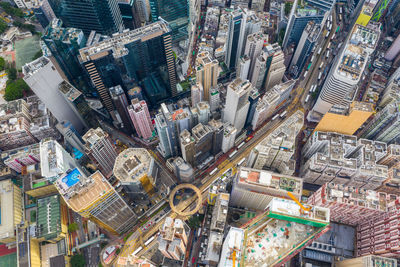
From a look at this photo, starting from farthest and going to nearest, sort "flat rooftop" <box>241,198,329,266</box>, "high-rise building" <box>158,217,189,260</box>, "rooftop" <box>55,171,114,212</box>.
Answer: "rooftop" <box>55,171,114,212</box>, "high-rise building" <box>158,217,189,260</box>, "flat rooftop" <box>241,198,329,266</box>

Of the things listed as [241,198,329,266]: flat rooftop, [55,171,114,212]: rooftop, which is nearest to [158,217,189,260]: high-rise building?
[55,171,114,212]: rooftop

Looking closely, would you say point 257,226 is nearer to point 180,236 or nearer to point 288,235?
point 288,235

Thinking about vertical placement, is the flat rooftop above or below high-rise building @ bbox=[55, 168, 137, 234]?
below

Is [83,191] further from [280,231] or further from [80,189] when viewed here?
[280,231]

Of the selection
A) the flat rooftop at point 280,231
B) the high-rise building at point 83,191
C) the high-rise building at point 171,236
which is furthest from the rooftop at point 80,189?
the flat rooftop at point 280,231

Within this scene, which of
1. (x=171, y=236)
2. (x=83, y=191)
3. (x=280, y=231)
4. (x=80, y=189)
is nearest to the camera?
(x=280, y=231)

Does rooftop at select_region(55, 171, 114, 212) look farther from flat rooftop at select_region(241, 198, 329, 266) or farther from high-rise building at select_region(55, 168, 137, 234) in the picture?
flat rooftop at select_region(241, 198, 329, 266)

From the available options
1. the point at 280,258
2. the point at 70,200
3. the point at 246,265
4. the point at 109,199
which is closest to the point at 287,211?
the point at 280,258

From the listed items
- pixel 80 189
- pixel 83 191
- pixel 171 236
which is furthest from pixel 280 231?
pixel 80 189

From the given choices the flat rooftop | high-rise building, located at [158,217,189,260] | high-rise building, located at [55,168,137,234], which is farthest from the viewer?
high-rise building, located at [55,168,137,234]
